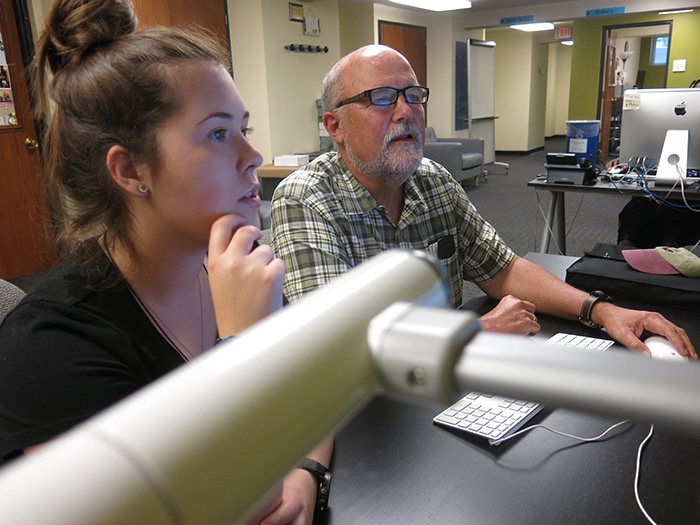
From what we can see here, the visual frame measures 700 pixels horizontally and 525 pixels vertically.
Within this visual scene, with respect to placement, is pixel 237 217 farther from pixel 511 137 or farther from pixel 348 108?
pixel 511 137

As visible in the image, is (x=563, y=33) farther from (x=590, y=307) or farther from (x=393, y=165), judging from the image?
(x=590, y=307)

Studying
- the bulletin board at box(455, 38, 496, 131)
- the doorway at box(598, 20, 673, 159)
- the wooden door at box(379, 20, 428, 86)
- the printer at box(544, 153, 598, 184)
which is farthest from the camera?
the doorway at box(598, 20, 673, 159)

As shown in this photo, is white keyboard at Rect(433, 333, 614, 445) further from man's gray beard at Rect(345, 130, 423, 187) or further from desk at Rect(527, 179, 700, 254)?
desk at Rect(527, 179, 700, 254)

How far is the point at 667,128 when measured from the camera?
2.96 metres

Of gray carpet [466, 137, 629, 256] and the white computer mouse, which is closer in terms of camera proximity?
the white computer mouse

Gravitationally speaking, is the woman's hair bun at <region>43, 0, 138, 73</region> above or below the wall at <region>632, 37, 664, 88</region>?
below

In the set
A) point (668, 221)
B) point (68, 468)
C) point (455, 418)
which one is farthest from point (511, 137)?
point (68, 468)

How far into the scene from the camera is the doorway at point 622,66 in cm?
965

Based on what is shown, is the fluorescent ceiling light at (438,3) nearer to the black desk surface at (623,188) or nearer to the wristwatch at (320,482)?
the black desk surface at (623,188)

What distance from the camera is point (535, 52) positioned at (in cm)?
1102

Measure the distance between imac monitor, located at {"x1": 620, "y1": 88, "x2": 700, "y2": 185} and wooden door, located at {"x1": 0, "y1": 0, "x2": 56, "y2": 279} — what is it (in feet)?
12.3

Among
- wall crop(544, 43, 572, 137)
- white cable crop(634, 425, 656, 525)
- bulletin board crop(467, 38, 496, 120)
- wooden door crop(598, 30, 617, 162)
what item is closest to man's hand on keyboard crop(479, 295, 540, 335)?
white cable crop(634, 425, 656, 525)

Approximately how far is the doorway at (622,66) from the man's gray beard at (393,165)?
23.2ft

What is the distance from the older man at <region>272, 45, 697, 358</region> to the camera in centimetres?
157
